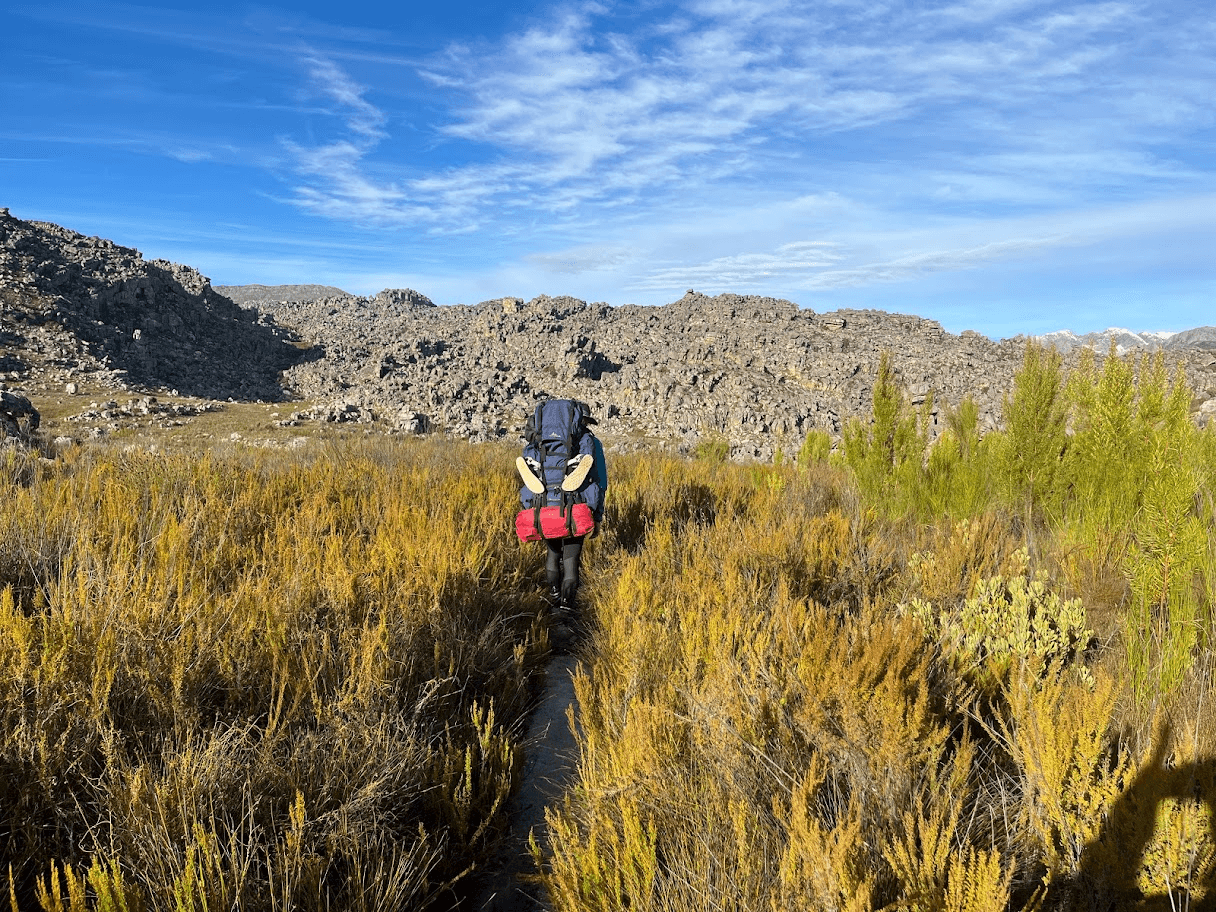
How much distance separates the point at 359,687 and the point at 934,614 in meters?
3.09

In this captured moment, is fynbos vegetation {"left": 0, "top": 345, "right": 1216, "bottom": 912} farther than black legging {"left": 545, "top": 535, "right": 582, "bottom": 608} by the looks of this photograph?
No

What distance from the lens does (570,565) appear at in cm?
451

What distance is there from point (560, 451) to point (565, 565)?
2.95 ft

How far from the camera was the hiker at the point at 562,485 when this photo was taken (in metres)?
4.29

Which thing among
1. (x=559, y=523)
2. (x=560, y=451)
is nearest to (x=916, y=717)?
(x=559, y=523)

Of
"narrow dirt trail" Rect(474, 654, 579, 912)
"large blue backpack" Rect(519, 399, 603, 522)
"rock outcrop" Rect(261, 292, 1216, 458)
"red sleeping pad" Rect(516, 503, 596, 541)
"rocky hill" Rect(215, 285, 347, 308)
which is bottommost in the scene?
"narrow dirt trail" Rect(474, 654, 579, 912)

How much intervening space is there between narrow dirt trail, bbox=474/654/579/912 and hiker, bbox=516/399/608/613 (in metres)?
0.92

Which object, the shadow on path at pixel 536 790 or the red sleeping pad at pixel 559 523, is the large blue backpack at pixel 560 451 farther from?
the shadow on path at pixel 536 790

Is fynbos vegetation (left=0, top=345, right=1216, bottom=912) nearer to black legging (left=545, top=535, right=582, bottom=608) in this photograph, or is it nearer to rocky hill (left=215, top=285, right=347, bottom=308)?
black legging (left=545, top=535, right=582, bottom=608)

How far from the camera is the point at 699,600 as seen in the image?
3.24 m

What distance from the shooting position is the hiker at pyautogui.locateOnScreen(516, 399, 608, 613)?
14.1 ft

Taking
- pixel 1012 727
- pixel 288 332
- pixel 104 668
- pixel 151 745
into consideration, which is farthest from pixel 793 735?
pixel 288 332

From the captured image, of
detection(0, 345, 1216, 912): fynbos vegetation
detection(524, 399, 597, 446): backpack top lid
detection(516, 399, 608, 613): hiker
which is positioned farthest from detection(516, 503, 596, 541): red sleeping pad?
detection(524, 399, 597, 446): backpack top lid

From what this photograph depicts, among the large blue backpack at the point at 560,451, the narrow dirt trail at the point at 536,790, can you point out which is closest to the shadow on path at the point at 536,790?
the narrow dirt trail at the point at 536,790
